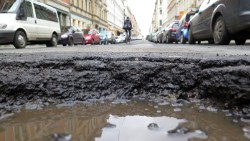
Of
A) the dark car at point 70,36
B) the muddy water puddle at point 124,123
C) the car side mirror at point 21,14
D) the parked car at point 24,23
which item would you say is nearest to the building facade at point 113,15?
the dark car at point 70,36

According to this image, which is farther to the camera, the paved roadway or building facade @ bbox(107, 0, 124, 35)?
building facade @ bbox(107, 0, 124, 35)

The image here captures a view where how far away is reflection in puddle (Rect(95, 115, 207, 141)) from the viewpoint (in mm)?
1484

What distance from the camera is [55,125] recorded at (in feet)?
5.65

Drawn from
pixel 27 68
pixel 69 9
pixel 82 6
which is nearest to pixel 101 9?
pixel 82 6

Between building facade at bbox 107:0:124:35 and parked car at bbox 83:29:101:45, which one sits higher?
building facade at bbox 107:0:124:35

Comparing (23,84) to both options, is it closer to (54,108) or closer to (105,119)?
(54,108)

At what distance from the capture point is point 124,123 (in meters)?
1.76

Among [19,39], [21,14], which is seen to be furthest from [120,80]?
[21,14]

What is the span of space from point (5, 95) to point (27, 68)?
49cm

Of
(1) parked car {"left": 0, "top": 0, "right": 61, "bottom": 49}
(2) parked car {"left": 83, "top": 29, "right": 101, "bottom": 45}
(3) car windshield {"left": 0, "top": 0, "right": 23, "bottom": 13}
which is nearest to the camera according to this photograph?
(1) parked car {"left": 0, "top": 0, "right": 61, "bottom": 49}

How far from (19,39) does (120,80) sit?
850 centimetres

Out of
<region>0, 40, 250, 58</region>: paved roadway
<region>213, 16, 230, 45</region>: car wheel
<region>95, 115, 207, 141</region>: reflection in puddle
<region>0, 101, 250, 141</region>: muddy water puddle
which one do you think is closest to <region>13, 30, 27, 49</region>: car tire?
<region>0, 40, 250, 58</region>: paved roadway

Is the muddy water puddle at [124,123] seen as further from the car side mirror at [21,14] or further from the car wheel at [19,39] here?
the car side mirror at [21,14]

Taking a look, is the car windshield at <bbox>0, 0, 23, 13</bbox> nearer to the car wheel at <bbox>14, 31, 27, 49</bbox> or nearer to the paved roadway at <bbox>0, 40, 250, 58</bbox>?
the car wheel at <bbox>14, 31, 27, 49</bbox>
